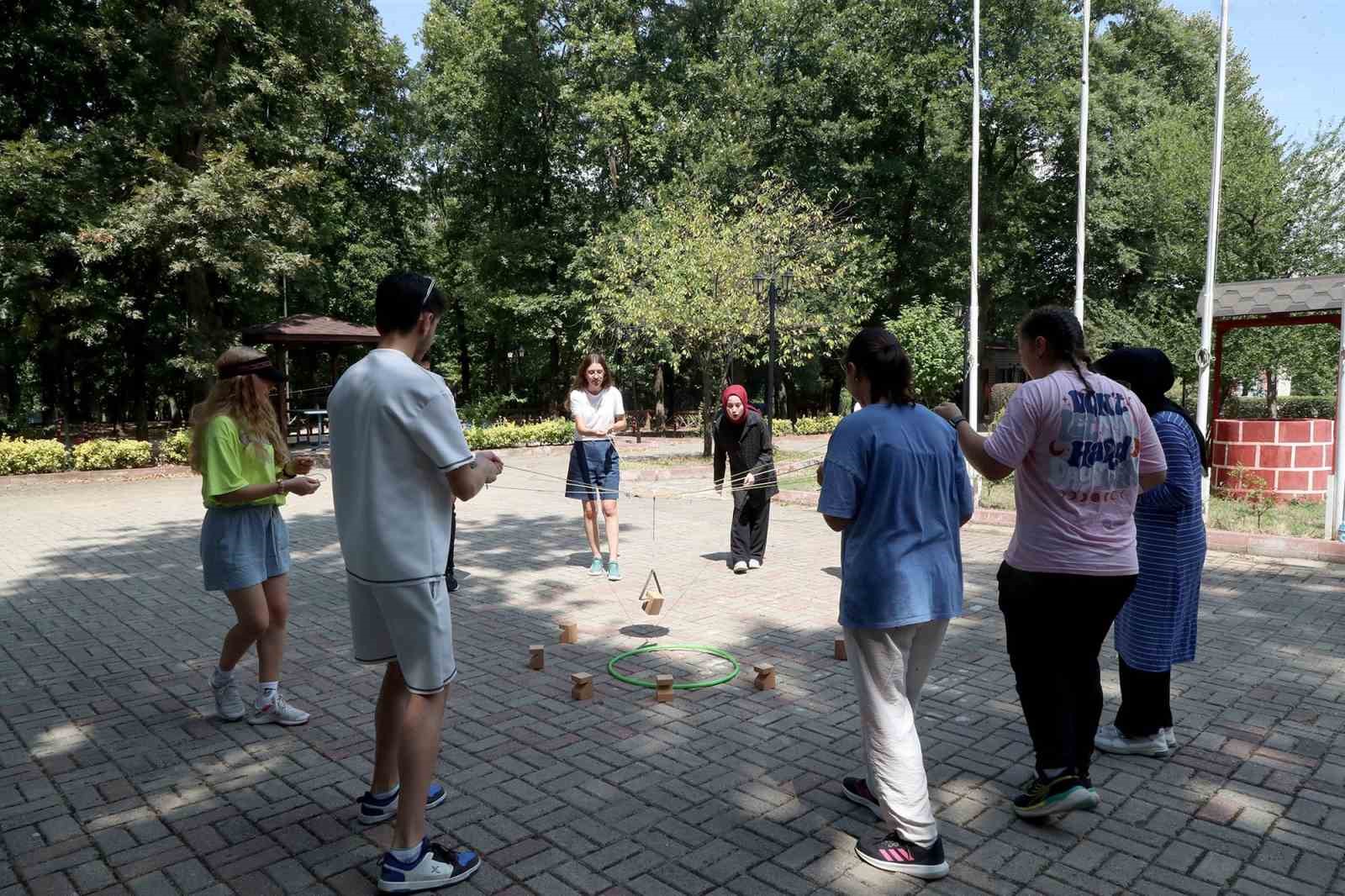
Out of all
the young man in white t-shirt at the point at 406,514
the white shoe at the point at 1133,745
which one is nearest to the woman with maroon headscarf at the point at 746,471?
the white shoe at the point at 1133,745

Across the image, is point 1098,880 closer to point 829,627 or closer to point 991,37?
point 829,627

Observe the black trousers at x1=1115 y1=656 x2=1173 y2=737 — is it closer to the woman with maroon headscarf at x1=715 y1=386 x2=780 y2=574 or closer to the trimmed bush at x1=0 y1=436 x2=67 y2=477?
the woman with maroon headscarf at x1=715 y1=386 x2=780 y2=574

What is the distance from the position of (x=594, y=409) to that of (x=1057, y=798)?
17.6 ft

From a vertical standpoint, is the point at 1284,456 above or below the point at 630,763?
above

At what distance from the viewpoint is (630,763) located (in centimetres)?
414

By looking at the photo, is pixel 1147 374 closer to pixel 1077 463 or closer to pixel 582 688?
pixel 1077 463

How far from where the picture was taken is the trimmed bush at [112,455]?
→ 57.8 ft

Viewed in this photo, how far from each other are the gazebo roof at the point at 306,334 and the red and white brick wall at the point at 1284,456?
15948 millimetres

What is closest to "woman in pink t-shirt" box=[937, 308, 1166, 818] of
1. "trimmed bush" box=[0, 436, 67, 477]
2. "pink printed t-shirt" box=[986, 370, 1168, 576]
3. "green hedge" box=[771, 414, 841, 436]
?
"pink printed t-shirt" box=[986, 370, 1168, 576]

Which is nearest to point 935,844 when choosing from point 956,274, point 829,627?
point 829,627

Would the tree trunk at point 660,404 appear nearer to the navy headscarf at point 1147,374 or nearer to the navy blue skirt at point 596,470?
the navy blue skirt at point 596,470

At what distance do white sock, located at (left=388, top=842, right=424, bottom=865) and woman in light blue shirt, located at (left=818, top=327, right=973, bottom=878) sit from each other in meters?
1.58

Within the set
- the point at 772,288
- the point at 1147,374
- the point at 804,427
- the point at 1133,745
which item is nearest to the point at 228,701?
the point at 1133,745

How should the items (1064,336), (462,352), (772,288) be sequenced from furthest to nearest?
(462,352) < (772,288) < (1064,336)
